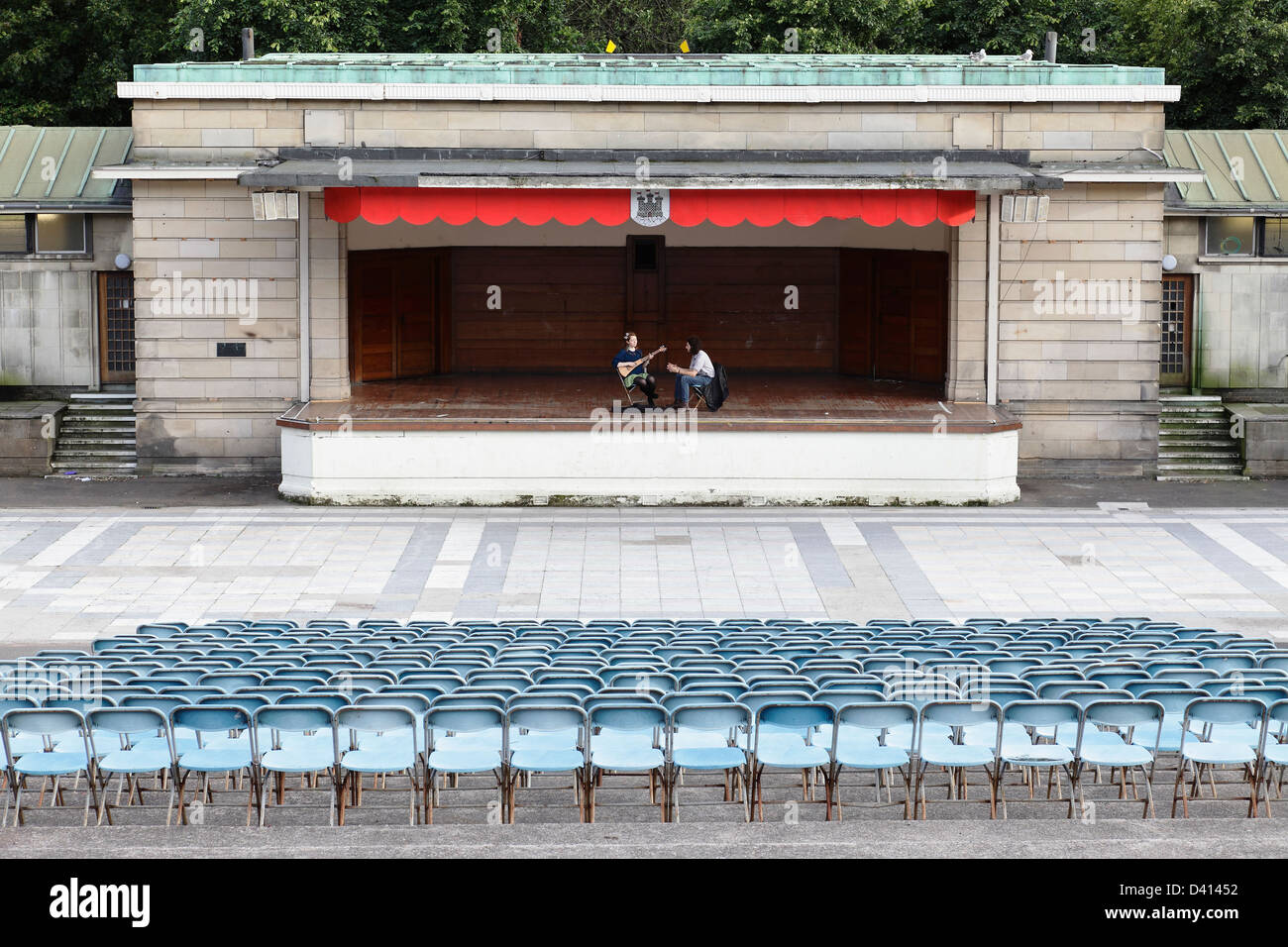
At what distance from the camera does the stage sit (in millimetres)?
25203

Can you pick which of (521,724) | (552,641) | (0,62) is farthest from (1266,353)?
(0,62)

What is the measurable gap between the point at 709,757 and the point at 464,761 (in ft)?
4.99

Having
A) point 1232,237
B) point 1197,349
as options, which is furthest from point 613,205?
point 1232,237

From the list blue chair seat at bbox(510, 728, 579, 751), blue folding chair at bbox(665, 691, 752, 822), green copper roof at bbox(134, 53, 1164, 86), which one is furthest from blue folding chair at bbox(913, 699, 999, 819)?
green copper roof at bbox(134, 53, 1164, 86)

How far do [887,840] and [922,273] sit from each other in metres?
23.0

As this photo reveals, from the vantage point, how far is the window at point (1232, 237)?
3000 cm

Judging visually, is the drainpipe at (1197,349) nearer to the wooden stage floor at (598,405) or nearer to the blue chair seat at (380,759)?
the wooden stage floor at (598,405)

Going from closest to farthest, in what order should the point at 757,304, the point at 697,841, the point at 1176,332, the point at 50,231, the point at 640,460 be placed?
the point at 697,841 → the point at 640,460 → the point at 50,231 → the point at 1176,332 → the point at 757,304

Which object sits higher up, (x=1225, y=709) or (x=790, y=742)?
(x=1225, y=709)

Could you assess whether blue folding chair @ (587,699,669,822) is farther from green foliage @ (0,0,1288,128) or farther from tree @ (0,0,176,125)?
tree @ (0,0,176,125)

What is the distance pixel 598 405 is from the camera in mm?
27266

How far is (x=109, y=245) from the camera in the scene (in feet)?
96.9

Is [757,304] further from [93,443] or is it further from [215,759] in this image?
[215,759]

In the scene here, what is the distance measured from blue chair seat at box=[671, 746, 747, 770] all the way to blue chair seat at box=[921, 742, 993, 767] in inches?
45.3
